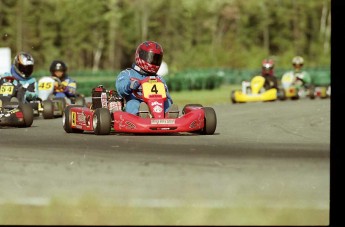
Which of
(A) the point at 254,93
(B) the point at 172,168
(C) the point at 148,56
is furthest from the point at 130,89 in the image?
(A) the point at 254,93

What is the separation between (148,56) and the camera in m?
11.4

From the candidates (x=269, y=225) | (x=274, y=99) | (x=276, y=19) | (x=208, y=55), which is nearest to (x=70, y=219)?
(x=269, y=225)

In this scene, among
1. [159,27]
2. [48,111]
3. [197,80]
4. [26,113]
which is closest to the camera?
[26,113]

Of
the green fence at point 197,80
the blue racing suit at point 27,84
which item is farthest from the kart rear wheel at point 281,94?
the blue racing suit at point 27,84

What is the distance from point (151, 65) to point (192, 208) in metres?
5.87

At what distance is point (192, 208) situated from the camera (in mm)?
5691

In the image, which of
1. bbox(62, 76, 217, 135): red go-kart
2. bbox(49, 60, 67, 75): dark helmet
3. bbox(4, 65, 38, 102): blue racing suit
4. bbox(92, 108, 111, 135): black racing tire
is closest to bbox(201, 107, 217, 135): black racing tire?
bbox(62, 76, 217, 135): red go-kart

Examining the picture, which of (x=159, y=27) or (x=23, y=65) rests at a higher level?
(x=159, y=27)

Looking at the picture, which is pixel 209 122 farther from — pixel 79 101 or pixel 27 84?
pixel 79 101

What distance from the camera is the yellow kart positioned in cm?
2177

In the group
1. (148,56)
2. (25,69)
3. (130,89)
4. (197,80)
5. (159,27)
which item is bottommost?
(197,80)

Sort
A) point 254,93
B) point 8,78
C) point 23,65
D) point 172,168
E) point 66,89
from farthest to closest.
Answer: point 254,93, point 66,89, point 23,65, point 8,78, point 172,168

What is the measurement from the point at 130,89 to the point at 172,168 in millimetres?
3821
